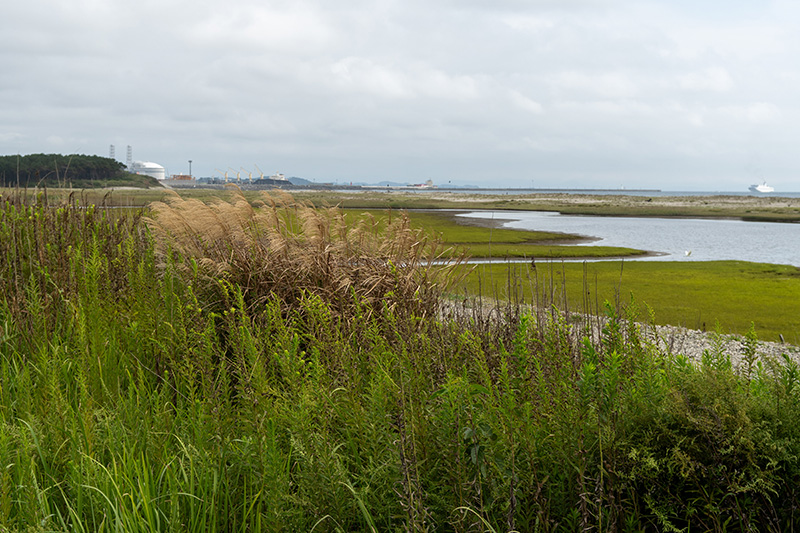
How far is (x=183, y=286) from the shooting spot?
690cm

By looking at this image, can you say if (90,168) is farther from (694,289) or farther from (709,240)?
(694,289)

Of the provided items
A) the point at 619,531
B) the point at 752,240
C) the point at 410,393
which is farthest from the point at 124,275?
the point at 752,240

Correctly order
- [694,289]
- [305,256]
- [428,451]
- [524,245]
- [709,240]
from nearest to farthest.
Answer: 1. [428,451]
2. [305,256]
3. [694,289]
4. [524,245]
5. [709,240]

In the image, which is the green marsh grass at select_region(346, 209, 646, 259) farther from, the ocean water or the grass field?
the grass field

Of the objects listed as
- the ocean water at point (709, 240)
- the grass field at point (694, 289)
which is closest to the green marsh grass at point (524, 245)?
the ocean water at point (709, 240)

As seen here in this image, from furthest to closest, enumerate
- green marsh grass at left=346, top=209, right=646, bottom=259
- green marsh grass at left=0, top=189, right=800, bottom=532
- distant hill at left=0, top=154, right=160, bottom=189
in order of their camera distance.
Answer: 1. distant hill at left=0, top=154, right=160, bottom=189
2. green marsh grass at left=346, top=209, right=646, bottom=259
3. green marsh grass at left=0, top=189, right=800, bottom=532

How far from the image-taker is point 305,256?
727 centimetres

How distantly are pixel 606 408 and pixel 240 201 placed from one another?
7381mm

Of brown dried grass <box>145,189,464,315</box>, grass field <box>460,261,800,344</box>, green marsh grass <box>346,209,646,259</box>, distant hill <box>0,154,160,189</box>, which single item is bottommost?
grass field <box>460,261,800,344</box>

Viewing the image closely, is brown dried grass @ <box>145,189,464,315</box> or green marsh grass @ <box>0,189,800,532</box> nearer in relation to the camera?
green marsh grass @ <box>0,189,800,532</box>

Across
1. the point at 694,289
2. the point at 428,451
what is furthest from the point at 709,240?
the point at 428,451

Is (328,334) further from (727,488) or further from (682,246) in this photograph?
(682,246)

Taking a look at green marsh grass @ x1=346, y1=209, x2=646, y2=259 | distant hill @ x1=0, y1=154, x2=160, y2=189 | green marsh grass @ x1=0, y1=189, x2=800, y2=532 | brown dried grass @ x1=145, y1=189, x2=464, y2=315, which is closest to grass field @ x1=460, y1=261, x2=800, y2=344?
green marsh grass @ x1=346, y1=209, x2=646, y2=259

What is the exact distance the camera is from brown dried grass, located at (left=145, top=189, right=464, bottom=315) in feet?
23.0
